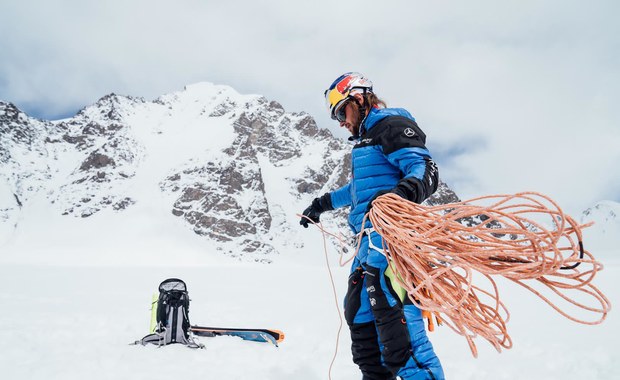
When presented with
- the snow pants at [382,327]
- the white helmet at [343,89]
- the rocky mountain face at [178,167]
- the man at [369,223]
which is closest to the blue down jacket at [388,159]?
the man at [369,223]

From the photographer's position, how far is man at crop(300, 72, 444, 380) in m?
2.79

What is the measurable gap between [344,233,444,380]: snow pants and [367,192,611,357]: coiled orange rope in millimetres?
421

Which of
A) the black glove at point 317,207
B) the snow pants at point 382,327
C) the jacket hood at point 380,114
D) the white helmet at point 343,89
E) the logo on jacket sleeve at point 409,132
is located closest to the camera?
the snow pants at point 382,327

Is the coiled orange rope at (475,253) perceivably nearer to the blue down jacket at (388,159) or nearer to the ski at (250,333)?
the blue down jacket at (388,159)

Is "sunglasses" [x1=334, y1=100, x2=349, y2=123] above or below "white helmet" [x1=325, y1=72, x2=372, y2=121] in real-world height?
below

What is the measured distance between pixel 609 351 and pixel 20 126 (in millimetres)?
158214

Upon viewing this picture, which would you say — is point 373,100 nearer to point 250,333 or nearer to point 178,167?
point 250,333

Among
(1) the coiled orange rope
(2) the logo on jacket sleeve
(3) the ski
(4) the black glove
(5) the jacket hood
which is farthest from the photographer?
(3) the ski

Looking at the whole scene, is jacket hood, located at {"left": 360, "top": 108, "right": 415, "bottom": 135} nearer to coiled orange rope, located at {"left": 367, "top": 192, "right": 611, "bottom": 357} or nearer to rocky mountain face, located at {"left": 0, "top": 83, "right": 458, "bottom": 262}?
coiled orange rope, located at {"left": 367, "top": 192, "right": 611, "bottom": 357}

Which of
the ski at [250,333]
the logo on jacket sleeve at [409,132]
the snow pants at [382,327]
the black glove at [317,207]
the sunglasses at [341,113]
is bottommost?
the snow pants at [382,327]

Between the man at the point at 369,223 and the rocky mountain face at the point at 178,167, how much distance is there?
113 metres

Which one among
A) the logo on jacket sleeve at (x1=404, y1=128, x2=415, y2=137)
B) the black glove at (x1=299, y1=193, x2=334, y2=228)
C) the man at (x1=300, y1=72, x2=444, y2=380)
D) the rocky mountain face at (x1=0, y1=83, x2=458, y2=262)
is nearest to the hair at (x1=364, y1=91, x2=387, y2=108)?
the man at (x1=300, y1=72, x2=444, y2=380)

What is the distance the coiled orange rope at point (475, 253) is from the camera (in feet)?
6.58

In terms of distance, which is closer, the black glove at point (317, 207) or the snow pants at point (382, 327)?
the snow pants at point (382, 327)
